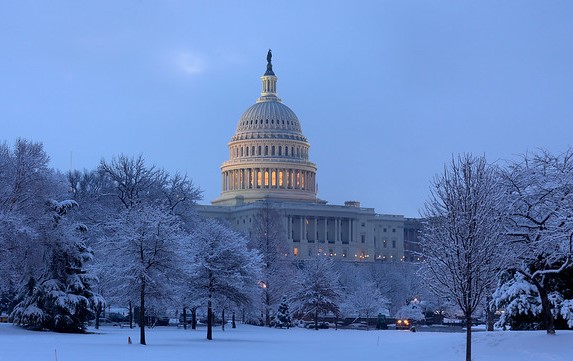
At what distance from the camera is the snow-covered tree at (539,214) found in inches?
1543

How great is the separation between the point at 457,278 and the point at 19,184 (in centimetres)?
3124

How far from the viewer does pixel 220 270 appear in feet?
203

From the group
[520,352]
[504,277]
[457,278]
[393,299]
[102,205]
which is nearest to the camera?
[457,278]

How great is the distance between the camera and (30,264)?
58969 millimetres

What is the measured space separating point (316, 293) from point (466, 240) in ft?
181

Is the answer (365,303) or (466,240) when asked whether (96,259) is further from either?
(365,303)

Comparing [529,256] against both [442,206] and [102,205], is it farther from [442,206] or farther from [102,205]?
[102,205]

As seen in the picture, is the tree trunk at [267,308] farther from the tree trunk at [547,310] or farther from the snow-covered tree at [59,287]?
the tree trunk at [547,310]

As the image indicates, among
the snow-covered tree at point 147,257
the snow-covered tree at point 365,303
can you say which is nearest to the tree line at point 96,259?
the snow-covered tree at point 147,257

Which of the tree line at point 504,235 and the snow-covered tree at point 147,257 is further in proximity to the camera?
the snow-covered tree at point 147,257

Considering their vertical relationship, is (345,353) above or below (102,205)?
below

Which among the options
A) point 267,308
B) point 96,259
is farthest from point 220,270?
point 267,308

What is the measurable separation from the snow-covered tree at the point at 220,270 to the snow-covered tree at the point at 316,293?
2743cm

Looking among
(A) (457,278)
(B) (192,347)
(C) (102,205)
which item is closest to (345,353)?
(B) (192,347)
